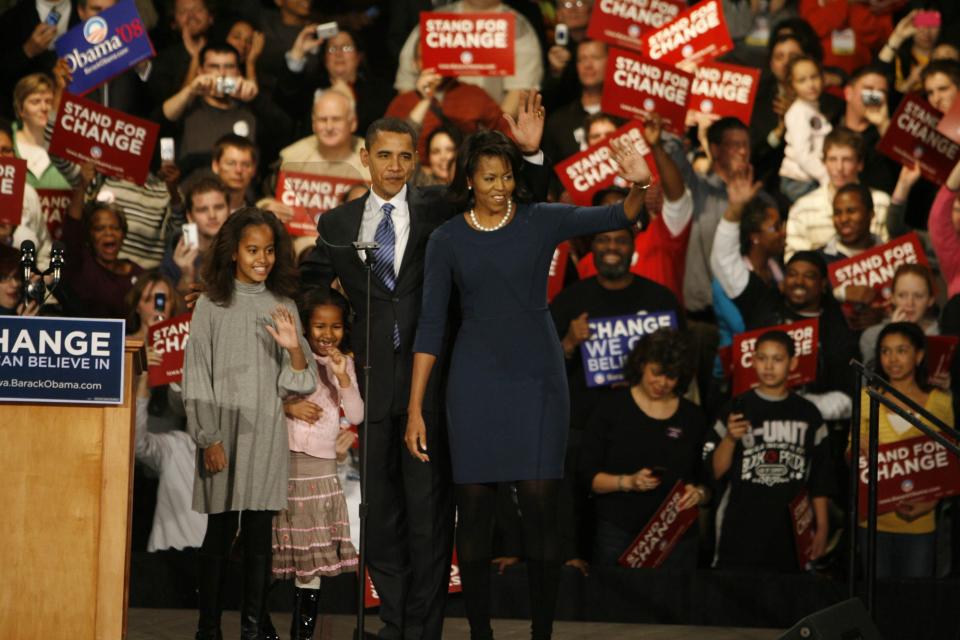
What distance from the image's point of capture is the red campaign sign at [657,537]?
677 cm

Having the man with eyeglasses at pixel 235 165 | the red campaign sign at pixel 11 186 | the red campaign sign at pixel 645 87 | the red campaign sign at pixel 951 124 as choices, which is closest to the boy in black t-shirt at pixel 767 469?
the red campaign sign at pixel 645 87

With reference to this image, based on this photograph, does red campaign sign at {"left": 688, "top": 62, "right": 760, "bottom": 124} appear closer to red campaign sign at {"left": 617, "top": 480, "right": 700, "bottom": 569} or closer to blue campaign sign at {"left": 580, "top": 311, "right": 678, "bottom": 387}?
blue campaign sign at {"left": 580, "top": 311, "right": 678, "bottom": 387}

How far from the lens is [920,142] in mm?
8328

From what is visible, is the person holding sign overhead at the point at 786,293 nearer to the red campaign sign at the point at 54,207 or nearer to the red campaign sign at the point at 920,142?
the red campaign sign at the point at 920,142

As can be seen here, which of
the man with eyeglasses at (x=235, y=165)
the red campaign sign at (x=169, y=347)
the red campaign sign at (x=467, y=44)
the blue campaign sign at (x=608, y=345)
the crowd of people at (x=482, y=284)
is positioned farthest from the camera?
the red campaign sign at (x=467, y=44)

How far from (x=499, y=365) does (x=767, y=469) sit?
233cm

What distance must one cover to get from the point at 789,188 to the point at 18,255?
4144mm

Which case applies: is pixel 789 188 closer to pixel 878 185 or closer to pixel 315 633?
pixel 878 185

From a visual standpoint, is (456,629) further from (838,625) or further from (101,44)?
(101,44)

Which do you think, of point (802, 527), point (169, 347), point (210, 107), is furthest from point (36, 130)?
point (802, 527)

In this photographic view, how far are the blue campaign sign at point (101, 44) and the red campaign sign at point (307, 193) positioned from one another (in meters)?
1.38

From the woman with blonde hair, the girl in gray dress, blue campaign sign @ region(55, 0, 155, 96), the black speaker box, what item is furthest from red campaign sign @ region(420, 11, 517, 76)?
the black speaker box

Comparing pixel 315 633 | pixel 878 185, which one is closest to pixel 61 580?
pixel 315 633

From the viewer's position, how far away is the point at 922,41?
9680mm
